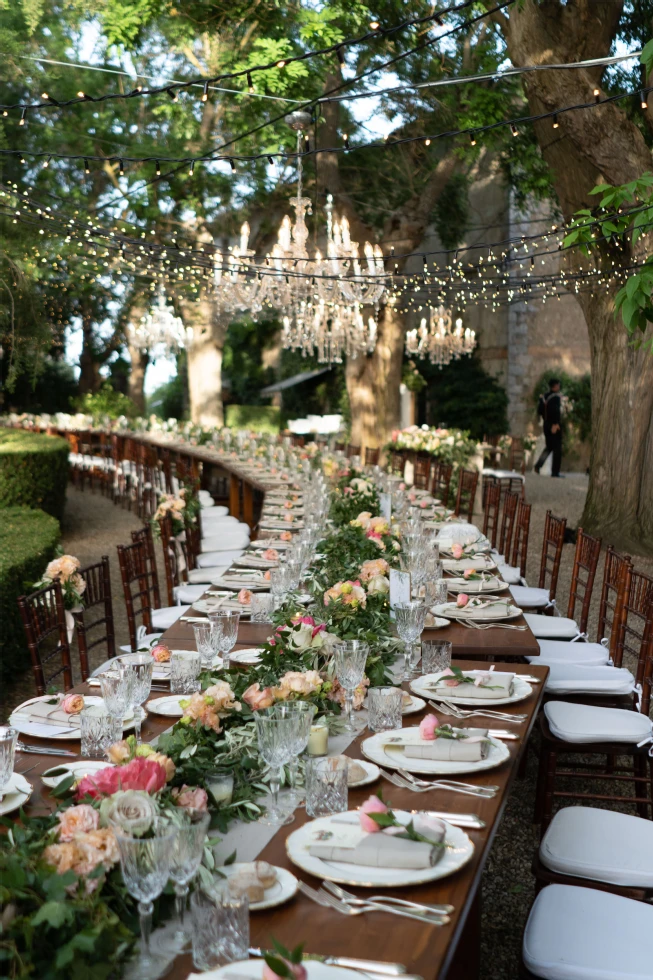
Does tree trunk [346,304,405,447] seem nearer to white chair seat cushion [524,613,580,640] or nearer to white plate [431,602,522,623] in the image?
white chair seat cushion [524,613,580,640]

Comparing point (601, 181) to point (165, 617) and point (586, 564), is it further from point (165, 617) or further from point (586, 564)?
point (165, 617)

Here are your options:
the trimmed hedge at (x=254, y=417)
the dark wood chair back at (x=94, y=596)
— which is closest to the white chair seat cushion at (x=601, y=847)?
the dark wood chair back at (x=94, y=596)

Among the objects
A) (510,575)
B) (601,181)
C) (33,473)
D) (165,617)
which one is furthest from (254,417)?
(165,617)

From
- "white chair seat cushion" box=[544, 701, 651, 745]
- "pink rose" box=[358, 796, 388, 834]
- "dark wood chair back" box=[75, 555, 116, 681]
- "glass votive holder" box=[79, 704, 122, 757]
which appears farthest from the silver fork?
"dark wood chair back" box=[75, 555, 116, 681]

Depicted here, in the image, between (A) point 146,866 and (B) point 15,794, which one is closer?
(A) point 146,866

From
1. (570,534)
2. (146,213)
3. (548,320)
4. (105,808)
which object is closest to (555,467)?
(548,320)

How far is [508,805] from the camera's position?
395 cm

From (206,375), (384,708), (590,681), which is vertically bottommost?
(590,681)

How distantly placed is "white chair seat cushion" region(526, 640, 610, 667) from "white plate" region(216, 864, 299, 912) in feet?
8.71

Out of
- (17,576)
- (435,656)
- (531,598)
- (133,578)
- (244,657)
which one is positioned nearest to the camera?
(435,656)

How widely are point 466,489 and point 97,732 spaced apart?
7.46 m

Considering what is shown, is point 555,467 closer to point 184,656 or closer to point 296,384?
point 296,384

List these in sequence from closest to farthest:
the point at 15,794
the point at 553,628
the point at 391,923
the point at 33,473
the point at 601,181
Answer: the point at 391,923
the point at 15,794
the point at 553,628
the point at 601,181
the point at 33,473

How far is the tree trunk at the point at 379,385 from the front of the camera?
15.3m
